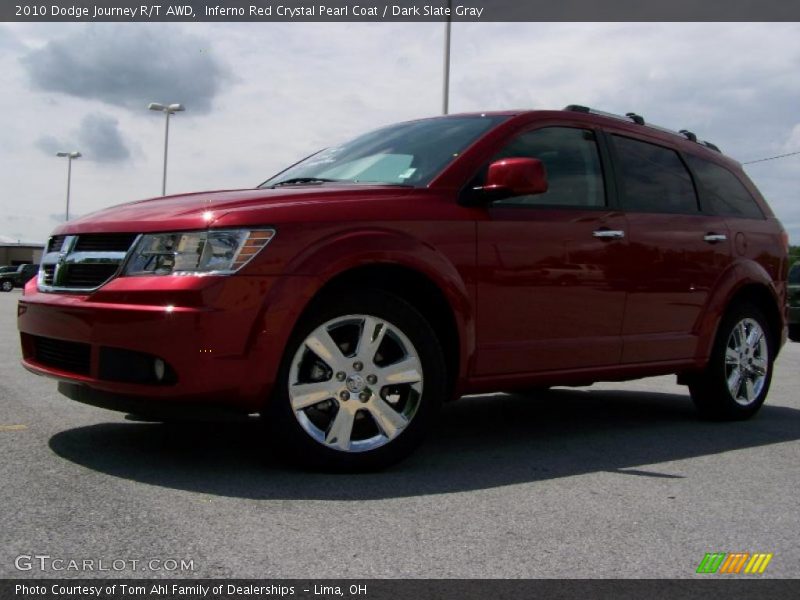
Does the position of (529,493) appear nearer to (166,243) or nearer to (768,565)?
(768,565)

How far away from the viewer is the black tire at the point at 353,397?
3.76 metres

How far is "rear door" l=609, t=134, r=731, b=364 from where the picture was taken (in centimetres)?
A: 520

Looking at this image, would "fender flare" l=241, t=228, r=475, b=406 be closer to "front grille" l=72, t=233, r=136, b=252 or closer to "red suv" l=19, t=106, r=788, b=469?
"red suv" l=19, t=106, r=788, b=469

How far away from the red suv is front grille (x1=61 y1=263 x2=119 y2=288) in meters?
0.01

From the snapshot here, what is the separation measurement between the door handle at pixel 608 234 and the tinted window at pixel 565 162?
17 cm

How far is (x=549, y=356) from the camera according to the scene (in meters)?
4.70

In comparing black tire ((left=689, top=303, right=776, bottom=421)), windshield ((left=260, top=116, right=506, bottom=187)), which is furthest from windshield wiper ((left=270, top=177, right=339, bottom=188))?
black tire ((left=689, top=303, right=776, bottom=421))

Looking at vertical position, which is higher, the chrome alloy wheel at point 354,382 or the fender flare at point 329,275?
the fender flare at point 329,275

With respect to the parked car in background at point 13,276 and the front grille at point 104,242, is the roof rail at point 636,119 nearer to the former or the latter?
the front grille at point 104,242

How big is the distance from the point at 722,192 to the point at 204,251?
3.89 m

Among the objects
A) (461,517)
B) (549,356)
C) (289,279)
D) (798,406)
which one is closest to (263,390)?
(289,279)

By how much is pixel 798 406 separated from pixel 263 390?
187 inches

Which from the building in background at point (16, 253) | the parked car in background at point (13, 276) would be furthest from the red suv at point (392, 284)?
the building in background at point (16, 253)
